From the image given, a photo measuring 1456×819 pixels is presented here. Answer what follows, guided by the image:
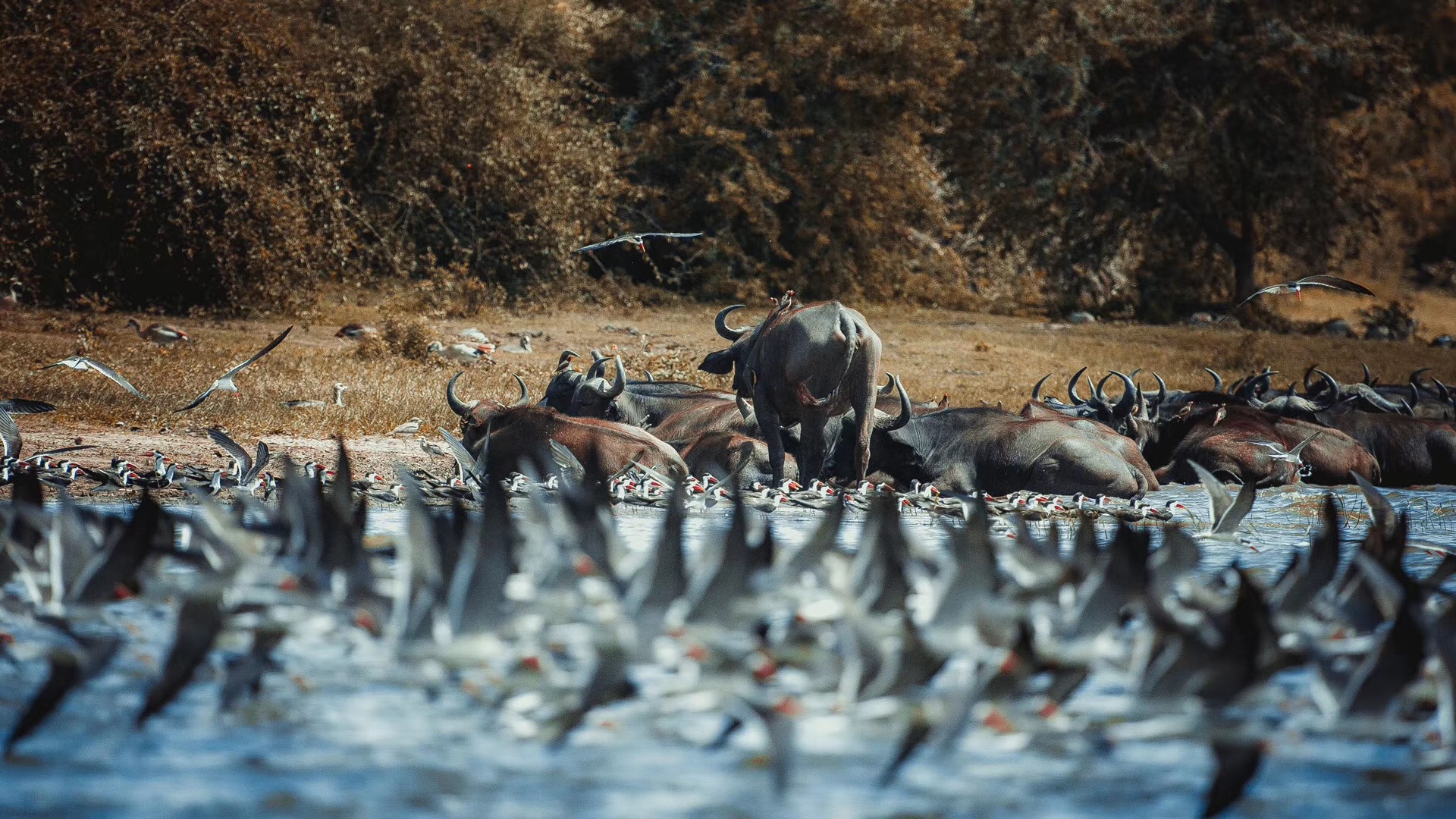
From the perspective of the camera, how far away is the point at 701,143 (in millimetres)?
22797

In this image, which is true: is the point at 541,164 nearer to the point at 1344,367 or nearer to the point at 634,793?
the point at 1344,367

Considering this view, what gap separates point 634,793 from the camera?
3.50 metres

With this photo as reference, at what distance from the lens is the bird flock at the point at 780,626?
13.1 ft

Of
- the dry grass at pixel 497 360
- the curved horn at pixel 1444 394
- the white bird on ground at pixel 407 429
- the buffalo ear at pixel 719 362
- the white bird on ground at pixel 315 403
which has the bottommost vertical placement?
the dry grass at pixel 497 360

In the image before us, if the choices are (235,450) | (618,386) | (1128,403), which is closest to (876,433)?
(618,386)

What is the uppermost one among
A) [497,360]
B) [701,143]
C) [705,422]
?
[701,143]

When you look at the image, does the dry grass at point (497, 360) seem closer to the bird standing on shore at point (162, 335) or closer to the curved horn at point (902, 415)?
the bird standing on shore at point (162, 335)

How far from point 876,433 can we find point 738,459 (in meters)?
1.01

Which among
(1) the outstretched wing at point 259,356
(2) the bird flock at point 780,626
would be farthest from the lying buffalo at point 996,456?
(2) the bird flock at point 780,626

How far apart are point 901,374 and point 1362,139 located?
1446 centimetres

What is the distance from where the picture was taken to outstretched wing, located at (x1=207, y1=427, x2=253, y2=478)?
634 cm

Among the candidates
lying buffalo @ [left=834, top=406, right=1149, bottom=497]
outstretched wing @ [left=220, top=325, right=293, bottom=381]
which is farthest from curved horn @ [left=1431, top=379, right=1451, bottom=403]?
outstretched wing @ [left=220, top=325, right=293, bottom=381]

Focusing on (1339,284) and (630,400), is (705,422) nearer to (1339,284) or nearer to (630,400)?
(630,400)

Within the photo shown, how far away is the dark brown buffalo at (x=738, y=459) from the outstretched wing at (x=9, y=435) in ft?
12.9
